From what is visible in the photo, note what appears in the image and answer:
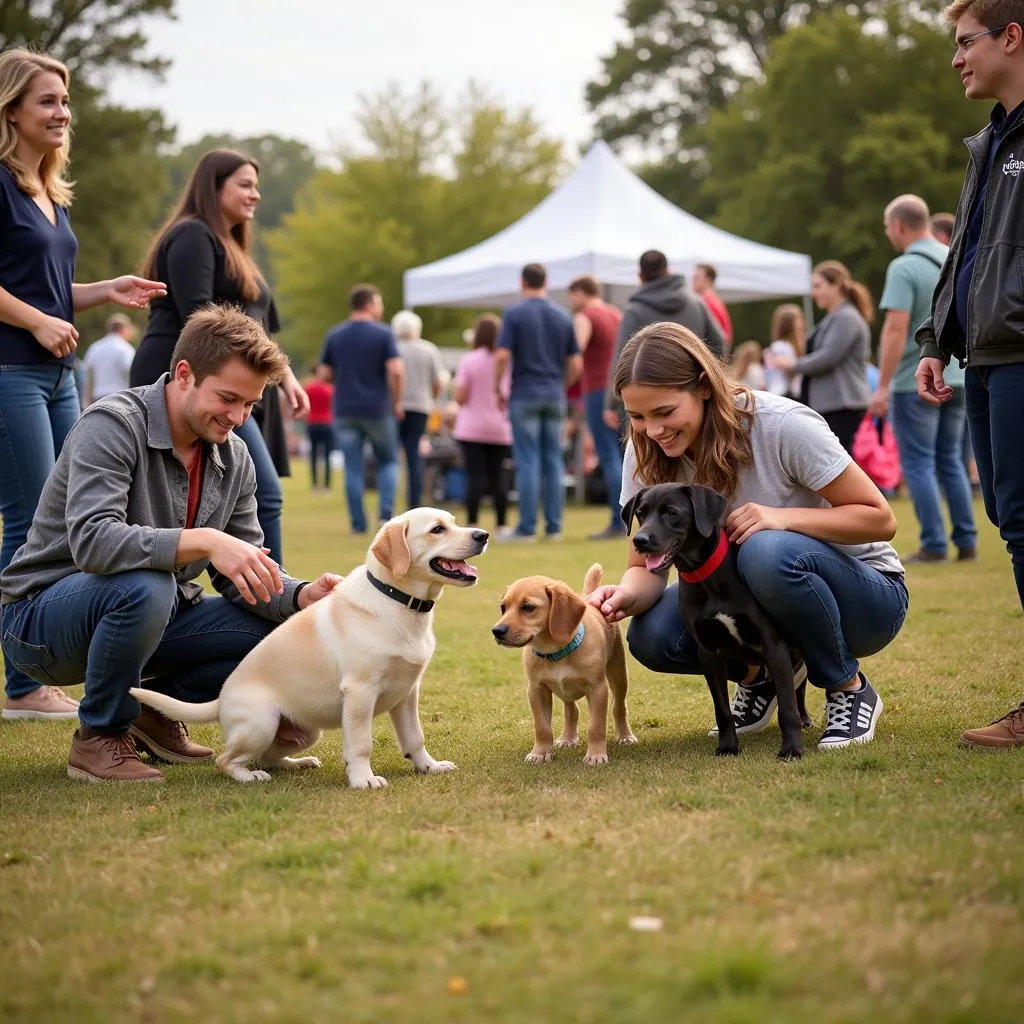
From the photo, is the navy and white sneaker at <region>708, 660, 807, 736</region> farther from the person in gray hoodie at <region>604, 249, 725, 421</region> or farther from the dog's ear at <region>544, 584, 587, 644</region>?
the person in gray hoodie at <region>604, 249, 725, 421</region>

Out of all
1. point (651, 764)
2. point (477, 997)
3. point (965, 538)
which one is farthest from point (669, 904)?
point (965, 538)

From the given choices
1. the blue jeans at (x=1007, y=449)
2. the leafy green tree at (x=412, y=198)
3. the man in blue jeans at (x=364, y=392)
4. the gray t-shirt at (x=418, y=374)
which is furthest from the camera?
the leafy green tree at (x=412, y=198)

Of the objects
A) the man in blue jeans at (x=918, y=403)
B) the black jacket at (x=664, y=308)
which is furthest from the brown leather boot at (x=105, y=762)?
the black jacket at (x=664, y=308)

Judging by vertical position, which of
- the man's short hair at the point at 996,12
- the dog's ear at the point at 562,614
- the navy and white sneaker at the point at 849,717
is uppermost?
the man's short hair at the point at 996,12

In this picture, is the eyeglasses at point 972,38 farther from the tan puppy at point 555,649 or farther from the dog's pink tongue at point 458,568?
the dog's pink tongue at point 458,568

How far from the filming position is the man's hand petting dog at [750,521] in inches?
162

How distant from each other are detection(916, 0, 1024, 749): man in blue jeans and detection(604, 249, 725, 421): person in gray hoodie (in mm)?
5695

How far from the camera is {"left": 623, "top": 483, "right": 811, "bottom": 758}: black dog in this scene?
4.02 meters

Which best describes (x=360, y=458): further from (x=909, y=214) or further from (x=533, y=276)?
(x=909, y=214)

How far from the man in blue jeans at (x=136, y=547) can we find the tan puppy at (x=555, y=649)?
69 cm

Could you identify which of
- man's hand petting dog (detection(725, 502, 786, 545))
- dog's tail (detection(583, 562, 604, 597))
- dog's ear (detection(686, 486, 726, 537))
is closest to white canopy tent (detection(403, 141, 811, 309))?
dog's tail (detection(583, 562, 604, 597))

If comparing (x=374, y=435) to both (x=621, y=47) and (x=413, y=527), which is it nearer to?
(x=413, y=527)

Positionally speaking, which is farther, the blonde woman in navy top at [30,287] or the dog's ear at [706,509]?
the blonde woman in navy top at [30,287]

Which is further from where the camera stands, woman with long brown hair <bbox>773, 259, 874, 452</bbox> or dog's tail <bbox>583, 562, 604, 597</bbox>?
woman with long brown hair <bbox>773, 259, 874, 452</bbox>
